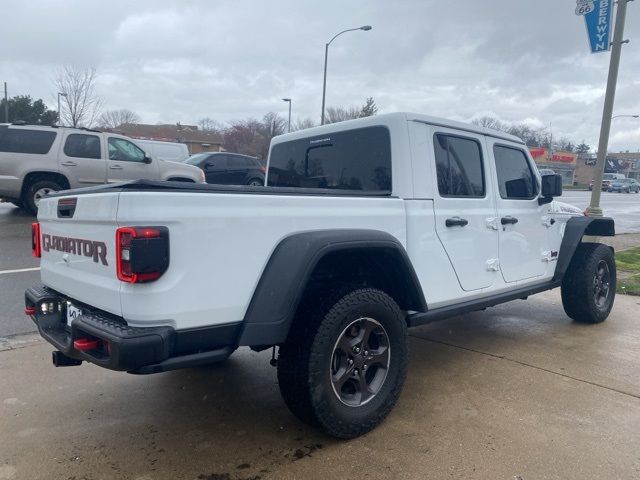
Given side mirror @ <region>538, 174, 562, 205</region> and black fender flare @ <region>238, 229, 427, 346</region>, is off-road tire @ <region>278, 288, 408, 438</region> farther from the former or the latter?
side mirror @ <region>538, 174, 562, 205</region>

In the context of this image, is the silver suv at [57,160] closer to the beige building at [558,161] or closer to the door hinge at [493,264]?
the door hinge at [493,264]

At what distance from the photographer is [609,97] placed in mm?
8883

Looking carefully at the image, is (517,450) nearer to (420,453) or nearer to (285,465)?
(420,453)

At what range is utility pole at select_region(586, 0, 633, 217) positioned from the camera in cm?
851

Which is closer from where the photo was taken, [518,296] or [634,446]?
[634,446]

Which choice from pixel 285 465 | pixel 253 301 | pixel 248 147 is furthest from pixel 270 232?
pixel 248 147

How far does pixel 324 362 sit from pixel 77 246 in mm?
1457

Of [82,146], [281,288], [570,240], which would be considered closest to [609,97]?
[570,240]

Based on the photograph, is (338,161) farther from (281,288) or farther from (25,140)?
(25,140)

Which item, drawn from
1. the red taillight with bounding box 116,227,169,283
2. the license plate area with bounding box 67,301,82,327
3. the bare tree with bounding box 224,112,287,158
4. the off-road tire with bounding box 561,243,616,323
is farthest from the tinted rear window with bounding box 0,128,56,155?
the bare tree with bounding box 224,112,287,158

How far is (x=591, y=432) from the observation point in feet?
10.1

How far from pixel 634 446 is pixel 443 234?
5.46ft

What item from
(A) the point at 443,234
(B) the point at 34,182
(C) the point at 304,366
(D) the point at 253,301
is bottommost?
(C) the point at 304,366

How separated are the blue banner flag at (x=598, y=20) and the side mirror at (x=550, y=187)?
5504mm
